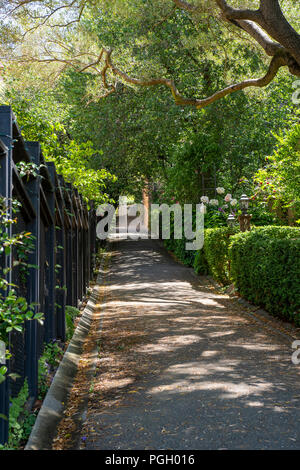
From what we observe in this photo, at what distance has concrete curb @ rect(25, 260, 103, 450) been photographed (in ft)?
15.0

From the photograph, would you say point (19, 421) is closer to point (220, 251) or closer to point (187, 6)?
point (187, 6)

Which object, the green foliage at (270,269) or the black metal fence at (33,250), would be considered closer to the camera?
the black metal fence at (33,250)

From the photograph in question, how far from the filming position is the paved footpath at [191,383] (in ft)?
15.1

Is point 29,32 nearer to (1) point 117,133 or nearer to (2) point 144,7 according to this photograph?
(2) point 144,7

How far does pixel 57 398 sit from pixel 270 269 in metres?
6.01

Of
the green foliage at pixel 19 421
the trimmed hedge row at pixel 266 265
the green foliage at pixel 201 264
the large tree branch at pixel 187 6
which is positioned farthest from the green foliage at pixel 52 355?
the green foliage at pixel 201 264

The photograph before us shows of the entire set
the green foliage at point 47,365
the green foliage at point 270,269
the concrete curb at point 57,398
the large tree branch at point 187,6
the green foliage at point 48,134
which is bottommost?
the concrete curb at point 57,398

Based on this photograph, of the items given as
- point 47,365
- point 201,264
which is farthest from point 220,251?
point 47,365

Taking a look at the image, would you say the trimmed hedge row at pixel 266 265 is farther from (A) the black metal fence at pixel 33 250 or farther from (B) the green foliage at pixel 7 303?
(B) the green foliage at pixel 7 303

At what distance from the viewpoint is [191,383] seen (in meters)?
6.24

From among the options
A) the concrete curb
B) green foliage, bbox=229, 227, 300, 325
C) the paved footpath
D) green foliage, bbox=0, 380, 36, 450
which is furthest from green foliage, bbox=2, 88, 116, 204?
green foliage, bbox=0, 380, 36, 450

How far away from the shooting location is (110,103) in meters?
24.3

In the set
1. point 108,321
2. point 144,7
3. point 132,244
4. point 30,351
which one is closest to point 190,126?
point 144,7

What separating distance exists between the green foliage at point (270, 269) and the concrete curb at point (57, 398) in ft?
12.7
